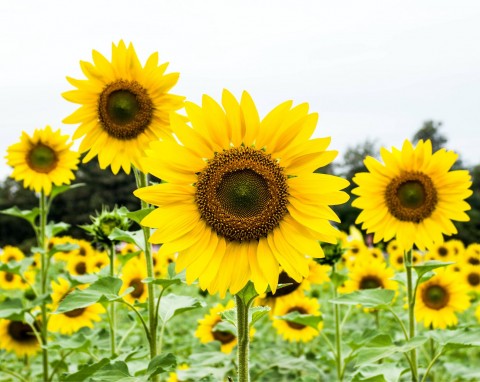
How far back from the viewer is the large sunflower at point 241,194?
1743mm

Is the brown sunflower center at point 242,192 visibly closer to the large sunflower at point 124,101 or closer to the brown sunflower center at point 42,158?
the large sunflower at point 124,101

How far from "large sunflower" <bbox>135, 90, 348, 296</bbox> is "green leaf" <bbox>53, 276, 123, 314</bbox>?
0.63 metres

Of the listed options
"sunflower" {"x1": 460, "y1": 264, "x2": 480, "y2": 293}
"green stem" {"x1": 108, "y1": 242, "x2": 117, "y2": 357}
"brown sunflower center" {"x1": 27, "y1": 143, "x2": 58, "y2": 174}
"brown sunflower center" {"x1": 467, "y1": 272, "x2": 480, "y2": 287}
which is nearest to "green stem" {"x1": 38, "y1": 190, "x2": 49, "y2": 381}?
"brown sunflower center" {"x1": 27, "y1": 143, "x2": 58, "y2": 174}

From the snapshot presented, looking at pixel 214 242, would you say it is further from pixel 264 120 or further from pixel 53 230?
pixel 53 230

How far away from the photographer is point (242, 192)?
1.83m

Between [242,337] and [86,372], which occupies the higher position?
[242,337]

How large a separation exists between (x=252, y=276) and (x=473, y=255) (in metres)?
6.74

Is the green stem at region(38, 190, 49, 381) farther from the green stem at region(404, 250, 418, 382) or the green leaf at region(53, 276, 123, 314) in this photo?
the green stem at region(404, 250, 418, 382)

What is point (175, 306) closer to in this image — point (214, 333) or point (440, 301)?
point (214, 333)

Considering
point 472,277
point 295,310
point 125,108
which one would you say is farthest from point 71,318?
point 472,277

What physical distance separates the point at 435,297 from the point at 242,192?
3.16 metres

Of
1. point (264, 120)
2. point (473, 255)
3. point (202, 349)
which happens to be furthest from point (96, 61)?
point (473, 255)

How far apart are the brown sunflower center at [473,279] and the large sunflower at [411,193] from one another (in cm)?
365

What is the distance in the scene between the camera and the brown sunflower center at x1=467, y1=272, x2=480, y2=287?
6.47m
